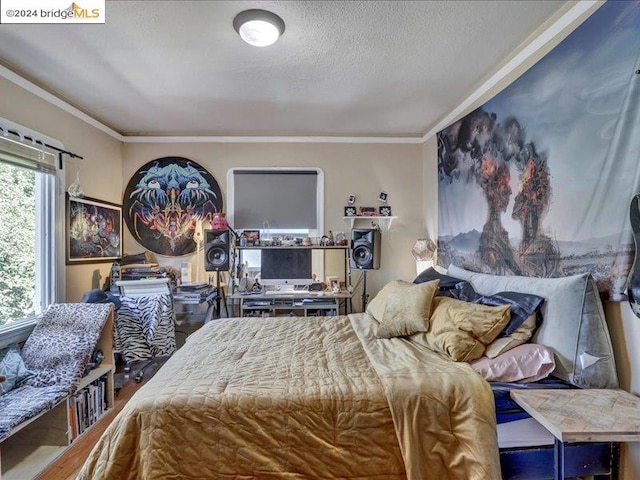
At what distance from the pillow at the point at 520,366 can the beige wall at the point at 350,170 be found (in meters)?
2.20

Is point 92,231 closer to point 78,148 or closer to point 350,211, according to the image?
point 78,148

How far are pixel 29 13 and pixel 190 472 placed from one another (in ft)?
8.09

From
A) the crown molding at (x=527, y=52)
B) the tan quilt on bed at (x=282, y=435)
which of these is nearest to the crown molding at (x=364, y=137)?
the crown molding at (x=527, y=52)

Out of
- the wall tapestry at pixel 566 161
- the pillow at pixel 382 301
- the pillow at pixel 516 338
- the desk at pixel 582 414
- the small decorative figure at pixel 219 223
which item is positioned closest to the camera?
the desk at pixel 582 414

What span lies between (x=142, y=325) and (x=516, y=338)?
2.75 metres

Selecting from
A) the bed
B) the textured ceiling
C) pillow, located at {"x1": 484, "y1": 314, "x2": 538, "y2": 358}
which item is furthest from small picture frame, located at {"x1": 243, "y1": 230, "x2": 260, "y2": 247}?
pillow, located at {"x1": 484, "y1": 314, "x2": 538, "y2": 358}

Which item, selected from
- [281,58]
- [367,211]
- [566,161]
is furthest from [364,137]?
[566,161]

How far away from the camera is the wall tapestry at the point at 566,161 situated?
53.9 inches

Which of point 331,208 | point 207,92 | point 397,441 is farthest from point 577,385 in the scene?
point 207,92

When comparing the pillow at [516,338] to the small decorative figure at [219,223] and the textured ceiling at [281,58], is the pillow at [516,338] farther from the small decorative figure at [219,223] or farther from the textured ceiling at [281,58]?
the small decorative figure at [219,223]

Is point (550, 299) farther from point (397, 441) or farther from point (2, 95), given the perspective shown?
point (2, 95)

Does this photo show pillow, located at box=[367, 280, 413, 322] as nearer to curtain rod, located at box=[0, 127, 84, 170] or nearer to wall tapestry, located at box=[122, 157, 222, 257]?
wall tapestry, located at box=[122, 157, 222, 257]

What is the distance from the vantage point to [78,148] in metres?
2.90

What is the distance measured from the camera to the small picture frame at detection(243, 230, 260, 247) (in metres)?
3.43
